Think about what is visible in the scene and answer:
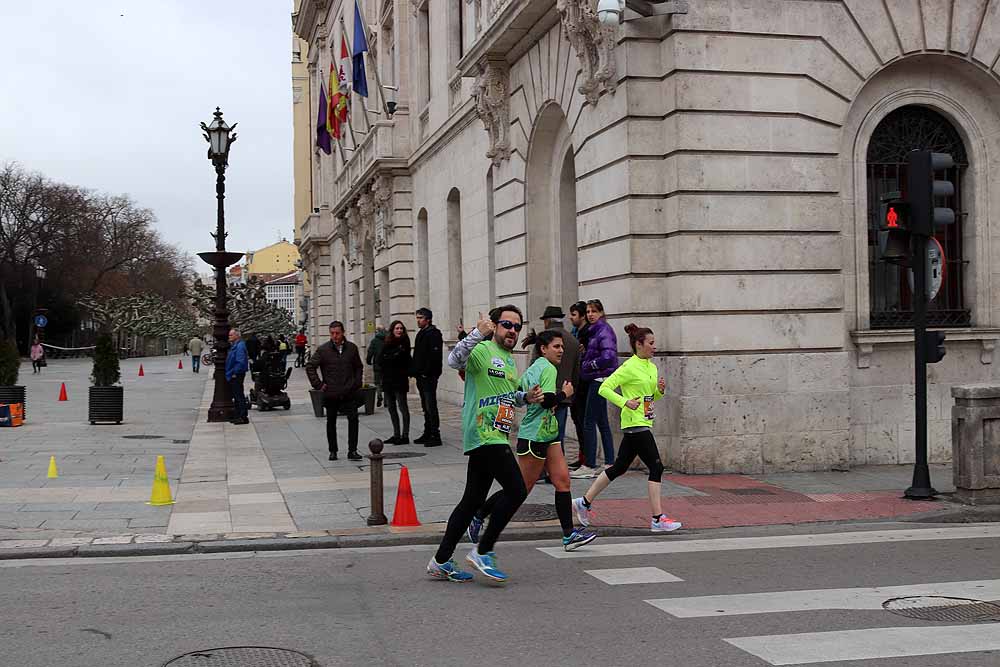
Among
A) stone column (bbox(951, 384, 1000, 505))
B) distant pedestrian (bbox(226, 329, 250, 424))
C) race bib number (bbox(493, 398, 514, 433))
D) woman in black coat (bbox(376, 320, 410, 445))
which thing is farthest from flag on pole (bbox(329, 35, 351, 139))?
race bib number (bbox(493, 398, 514, 433))

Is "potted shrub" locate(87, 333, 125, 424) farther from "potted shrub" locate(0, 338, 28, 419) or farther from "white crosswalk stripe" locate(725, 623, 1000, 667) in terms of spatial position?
"white crosswalk stripe" locate(725, 623, 1000, 667)

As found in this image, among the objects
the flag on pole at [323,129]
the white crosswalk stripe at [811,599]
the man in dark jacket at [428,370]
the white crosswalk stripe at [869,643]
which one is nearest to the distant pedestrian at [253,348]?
the flag on pole at [323,129]

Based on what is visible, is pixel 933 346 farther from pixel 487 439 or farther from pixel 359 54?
pixel 359 54

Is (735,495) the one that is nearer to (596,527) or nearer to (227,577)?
(596,527)

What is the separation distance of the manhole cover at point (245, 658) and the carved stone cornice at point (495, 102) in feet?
46.1

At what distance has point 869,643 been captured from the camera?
19.4 ft

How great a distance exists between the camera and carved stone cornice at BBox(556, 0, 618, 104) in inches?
540

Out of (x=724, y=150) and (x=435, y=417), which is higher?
(x=724, y=150)

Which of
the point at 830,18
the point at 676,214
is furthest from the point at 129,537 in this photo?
the point at 830,18

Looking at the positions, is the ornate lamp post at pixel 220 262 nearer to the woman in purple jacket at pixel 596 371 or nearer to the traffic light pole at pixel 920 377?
the woman in purple jacket at pixel 596 371

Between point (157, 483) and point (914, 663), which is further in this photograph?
point (157, 483)

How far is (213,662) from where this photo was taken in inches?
225

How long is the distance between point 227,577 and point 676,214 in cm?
741

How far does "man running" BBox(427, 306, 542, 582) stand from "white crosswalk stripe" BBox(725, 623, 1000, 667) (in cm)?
208
